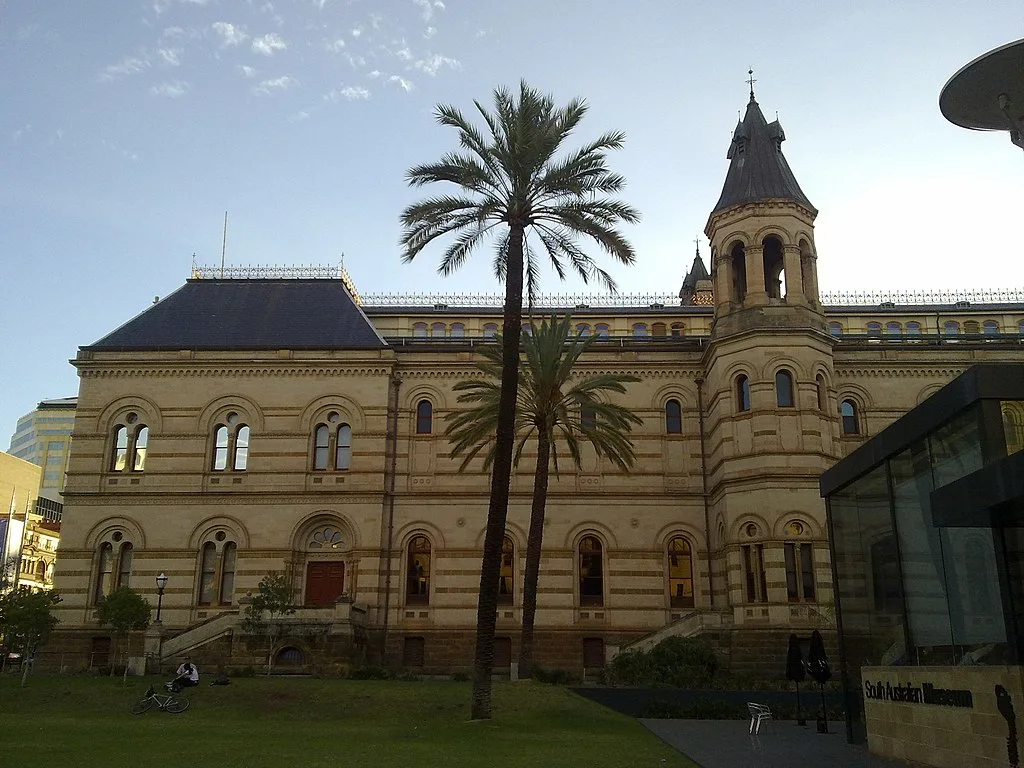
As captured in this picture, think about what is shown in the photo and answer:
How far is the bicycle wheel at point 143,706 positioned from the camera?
23.3 m

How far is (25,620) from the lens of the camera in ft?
96.6

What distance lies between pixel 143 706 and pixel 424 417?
61.9ft

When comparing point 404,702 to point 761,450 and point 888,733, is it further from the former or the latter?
point 761,450

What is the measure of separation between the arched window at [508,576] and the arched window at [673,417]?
8326 mm

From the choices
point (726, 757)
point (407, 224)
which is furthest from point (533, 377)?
point (726, 757)

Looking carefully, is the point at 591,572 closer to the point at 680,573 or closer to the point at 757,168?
the point at 680,573

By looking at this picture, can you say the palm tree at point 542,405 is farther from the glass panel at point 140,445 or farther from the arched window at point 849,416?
the glass panel at point 140,445

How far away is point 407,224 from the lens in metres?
25.1

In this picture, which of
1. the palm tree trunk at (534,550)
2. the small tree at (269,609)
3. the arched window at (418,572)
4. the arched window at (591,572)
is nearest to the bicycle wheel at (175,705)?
the small tree at (269,609)

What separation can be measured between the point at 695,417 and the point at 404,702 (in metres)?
19.8

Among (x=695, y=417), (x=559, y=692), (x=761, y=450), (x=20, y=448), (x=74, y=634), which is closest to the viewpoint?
(x=559, y=692)

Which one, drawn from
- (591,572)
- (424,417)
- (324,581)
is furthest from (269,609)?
(591,572)

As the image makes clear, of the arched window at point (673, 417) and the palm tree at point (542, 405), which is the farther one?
the arched window at point (673, 417)

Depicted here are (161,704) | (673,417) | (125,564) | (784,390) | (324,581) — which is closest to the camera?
(161,704)
